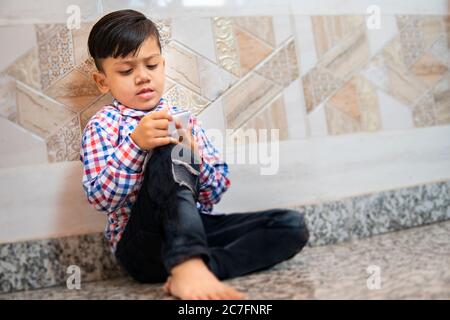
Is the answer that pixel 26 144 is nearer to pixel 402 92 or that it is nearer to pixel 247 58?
pixel 247 58

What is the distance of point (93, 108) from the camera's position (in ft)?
3.87

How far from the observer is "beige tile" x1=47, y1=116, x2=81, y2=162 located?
116 cm

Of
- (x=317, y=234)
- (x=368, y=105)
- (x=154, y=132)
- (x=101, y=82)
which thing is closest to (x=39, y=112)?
(x=101, y=82)

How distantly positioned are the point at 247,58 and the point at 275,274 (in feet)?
1.96

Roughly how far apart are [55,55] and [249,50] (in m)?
0.49

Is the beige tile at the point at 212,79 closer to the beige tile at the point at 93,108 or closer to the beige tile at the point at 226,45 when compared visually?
the beige tile at the point at 226,45

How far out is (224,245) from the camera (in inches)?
40.3

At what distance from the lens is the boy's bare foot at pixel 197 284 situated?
76 cm

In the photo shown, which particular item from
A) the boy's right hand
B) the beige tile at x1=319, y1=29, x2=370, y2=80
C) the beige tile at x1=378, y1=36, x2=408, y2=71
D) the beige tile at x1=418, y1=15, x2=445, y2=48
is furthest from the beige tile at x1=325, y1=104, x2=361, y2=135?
the boy's right hand

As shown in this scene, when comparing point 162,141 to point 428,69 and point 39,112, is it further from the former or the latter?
point 428,69

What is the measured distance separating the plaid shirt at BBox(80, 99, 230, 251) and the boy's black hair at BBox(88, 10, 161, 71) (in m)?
0.12

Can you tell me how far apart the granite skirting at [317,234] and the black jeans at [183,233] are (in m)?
0.16
